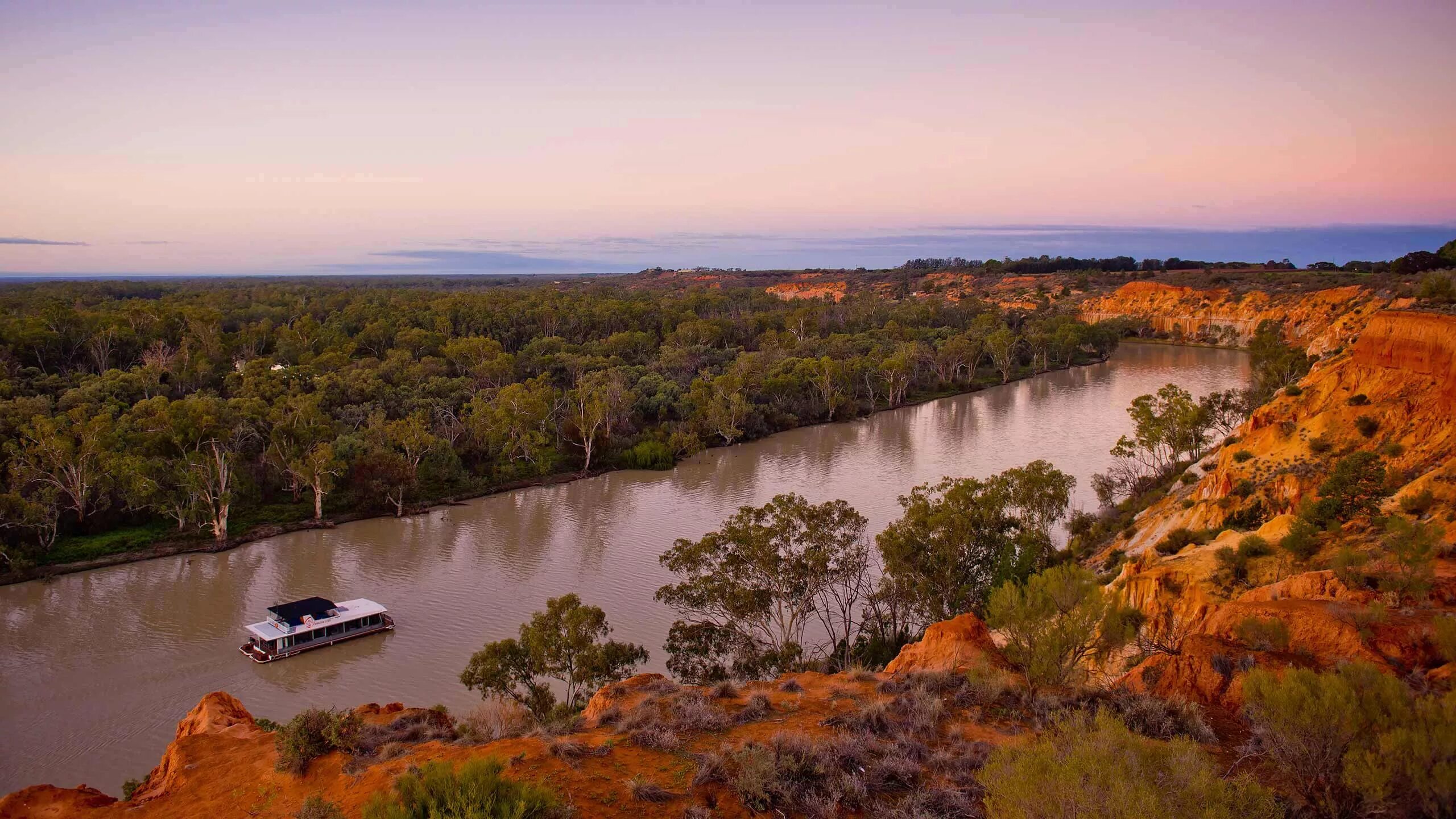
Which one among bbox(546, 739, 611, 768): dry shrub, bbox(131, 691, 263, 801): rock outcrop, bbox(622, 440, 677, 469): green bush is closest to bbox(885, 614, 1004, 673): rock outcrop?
bbox(546, 739, 611, 768): dry shrub

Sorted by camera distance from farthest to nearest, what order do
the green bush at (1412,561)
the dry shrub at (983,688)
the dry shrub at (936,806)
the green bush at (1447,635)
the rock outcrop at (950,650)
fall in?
the rock outcrop at (950,650)
the green bush at (1412,561)
the dry shrub at (983,688)
the green bush at (1447,635)
the dry shrub at (936,806)

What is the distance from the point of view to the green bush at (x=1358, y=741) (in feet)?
18.2

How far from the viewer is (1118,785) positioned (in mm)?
5062

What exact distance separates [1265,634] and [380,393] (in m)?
33.2

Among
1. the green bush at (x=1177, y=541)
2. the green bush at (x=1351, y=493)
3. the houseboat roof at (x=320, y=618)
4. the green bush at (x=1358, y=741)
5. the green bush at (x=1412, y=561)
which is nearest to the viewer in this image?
the green bush at (x=1358, y=741)

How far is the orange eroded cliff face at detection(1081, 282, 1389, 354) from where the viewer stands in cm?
5872

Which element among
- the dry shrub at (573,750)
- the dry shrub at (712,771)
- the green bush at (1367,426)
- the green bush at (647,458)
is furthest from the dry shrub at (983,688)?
the green bush at (647,458)

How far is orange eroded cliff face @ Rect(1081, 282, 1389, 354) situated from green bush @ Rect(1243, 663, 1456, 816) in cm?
4867

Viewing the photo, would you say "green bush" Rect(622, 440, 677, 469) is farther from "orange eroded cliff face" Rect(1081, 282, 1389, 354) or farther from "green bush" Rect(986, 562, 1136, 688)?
"orange eroded cliff face" Rect(1081, 282, 1389, 354)

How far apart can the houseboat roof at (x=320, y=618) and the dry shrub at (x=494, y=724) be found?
27.1ft

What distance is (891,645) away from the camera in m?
16.3

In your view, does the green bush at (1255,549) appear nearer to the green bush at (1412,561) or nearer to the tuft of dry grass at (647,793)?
the green bush at (1412,561)

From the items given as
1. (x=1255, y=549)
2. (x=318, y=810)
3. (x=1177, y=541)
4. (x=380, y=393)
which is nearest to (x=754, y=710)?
(x=318, y=810)

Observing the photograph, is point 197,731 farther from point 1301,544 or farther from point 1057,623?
point 1301,544
